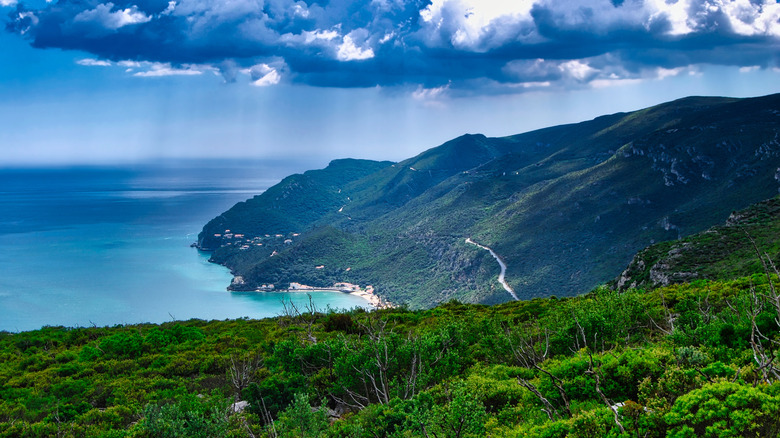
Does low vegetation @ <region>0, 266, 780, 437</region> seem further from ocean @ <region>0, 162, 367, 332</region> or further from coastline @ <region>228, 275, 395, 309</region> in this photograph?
coastline @ <region>228, 275, 395, 309</region>

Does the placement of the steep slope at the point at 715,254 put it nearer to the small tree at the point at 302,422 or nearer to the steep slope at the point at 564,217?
the steep slope at the point at 564,217

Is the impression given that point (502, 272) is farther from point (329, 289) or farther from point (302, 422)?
point (302, 422)

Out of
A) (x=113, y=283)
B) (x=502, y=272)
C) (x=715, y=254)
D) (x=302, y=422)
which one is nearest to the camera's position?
(x=302, y=422)

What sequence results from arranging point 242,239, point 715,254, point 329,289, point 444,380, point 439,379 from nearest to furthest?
point 444,380, point 439,379, point 715,254, point 329,289, point 242,239

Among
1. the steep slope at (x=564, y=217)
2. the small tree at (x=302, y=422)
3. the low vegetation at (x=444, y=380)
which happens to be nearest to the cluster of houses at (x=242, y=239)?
the steep slope at (x=564, y=217)

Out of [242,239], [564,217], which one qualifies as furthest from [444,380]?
[242,239]

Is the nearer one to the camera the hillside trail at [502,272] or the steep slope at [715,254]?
the steep slope at [715,254]
